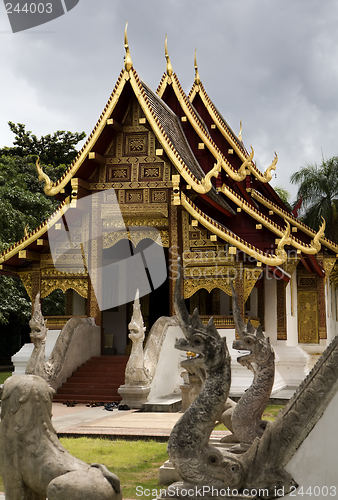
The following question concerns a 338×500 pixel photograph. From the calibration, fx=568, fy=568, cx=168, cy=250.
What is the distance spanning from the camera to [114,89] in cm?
1159

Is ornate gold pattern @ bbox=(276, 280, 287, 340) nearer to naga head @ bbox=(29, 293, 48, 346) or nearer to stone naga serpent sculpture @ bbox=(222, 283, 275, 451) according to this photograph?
naga head @ bbox=(29, 293, 48, 346)

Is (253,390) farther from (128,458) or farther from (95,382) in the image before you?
(95,382)

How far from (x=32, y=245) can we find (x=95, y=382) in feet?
10.6

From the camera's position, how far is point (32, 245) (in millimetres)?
11875

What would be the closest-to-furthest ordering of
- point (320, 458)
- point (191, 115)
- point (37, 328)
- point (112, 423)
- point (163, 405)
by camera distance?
point (320, 458), point (112, 423), point (163, 405), point (37, 328), point (191, 115)

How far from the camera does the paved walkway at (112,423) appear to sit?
6777mm

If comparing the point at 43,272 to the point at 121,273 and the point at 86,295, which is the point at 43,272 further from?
the point at 121,273

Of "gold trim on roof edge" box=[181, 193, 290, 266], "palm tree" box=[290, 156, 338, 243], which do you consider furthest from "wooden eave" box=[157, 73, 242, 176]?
"palm tree" box=[290, 156, 338, 243]

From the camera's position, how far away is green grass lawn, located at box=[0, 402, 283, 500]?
4805 millimetres

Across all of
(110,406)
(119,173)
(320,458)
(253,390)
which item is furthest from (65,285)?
(320,458)

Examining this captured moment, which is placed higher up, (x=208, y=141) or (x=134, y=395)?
(x=208, y=141)

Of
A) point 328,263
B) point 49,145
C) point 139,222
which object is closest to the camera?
point 139,222

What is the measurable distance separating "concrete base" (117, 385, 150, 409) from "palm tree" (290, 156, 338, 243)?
17625 mm

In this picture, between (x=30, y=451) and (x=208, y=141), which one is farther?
(x=208, y=141)
